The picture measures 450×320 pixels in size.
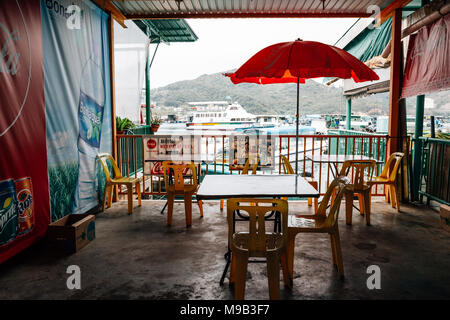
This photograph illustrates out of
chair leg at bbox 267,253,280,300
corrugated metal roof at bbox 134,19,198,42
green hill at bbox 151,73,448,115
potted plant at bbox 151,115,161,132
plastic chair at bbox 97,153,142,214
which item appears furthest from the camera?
green hill at bbox 151,73,448,115

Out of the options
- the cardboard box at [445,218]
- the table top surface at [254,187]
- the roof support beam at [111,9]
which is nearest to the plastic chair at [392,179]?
the cardboard box at [445,218]

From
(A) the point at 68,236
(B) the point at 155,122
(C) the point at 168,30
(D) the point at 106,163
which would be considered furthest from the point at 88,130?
(C) the point at 168,30

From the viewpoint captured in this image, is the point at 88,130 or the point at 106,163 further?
the point at 106,163

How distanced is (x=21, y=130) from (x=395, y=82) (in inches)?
223

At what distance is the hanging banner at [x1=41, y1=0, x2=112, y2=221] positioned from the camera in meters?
3.88

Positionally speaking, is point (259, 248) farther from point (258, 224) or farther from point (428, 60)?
point (428, 60)

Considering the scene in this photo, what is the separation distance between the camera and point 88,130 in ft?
16.1

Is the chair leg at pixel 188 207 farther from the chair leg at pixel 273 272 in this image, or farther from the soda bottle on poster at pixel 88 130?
the chair leg at pixel 273 272

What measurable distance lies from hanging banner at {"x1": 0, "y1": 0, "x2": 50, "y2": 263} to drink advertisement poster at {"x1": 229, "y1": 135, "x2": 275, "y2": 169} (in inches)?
139

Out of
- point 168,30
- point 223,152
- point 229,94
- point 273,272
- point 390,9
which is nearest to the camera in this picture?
point 273,272

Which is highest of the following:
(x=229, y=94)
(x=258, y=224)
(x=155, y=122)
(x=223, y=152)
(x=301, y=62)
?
(x=229, y=94)

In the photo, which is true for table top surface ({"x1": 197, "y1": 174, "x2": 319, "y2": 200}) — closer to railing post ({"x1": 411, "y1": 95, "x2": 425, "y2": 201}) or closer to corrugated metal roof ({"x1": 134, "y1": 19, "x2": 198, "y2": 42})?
railing post ({"x1": 411, "y1": 95, "x2": 425, "y2": 201})

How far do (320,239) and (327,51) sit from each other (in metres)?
2.18

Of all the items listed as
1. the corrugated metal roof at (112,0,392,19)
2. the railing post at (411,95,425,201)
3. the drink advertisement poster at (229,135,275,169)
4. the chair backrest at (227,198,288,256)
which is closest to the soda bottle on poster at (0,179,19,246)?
the chair backrest at (227,198,288,256)
